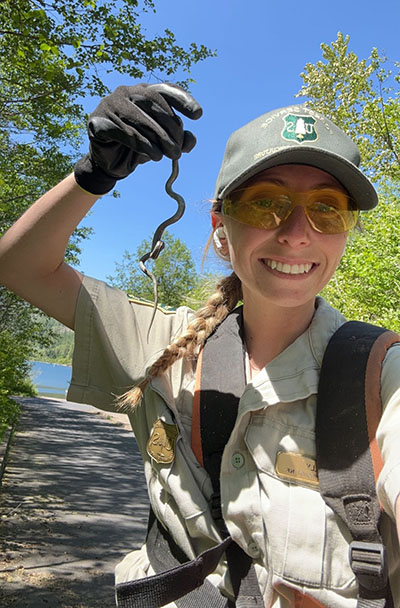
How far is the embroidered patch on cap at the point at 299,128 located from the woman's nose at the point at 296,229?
0.21 m

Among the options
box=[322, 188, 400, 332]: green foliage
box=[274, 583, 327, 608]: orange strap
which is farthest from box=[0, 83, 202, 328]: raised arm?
box=[322, 188, 400, 332]: green foliage

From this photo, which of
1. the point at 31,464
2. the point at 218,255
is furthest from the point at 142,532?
the point at 218,255

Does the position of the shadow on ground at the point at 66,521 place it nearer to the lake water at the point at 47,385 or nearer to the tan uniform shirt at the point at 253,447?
the lake water at the point at 47,385

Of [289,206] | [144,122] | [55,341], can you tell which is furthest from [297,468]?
[55,341]

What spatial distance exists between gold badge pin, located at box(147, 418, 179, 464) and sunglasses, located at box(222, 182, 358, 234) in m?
0.72

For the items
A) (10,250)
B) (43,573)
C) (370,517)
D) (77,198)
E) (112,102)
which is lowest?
(43,573)

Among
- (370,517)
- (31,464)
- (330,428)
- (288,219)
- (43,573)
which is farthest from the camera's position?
(31,464)

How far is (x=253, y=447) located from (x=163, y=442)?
32 centimetres

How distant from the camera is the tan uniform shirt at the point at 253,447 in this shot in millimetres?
1262

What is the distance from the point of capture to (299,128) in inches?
59.3

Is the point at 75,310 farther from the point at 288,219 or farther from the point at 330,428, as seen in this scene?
the point at 330,428

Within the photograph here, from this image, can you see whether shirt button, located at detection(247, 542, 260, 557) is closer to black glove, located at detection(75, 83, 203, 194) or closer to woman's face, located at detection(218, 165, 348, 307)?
woman's face, located at detection(218, 165, 348, 307)

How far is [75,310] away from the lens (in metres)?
1.76

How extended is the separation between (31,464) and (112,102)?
32.7 feet
